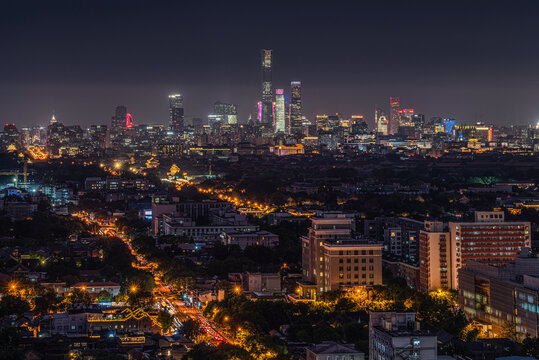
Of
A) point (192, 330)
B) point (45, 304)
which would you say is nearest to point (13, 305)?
point (45, 304)

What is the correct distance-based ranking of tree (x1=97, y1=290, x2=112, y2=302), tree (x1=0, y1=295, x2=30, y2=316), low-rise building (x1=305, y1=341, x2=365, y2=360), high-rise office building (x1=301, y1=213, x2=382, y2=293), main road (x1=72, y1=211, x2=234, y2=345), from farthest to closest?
high-rise office building (x1=301, y1=213, x2=382, y2=293) < tree (x1=97, y1=290, x2=112, y2=302) < tree (x1=0, y1=295, x2=30, y2=316) < main road (x1=72, y1=211, x2=234, y2=345) < low-rise building (x1=305, y1=341, x2=365, y2=360)

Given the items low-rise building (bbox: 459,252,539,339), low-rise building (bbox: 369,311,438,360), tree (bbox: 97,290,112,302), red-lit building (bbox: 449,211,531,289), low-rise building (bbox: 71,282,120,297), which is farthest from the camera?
red-lit building (bbox: 449,211,531,289)

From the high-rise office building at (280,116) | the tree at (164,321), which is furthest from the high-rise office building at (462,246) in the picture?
the high-rise office building at (280,116)

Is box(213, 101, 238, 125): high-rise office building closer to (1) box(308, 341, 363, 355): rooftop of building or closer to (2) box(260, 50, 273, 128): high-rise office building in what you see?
(2) box(260, 50, 273, 128): high-rise office building

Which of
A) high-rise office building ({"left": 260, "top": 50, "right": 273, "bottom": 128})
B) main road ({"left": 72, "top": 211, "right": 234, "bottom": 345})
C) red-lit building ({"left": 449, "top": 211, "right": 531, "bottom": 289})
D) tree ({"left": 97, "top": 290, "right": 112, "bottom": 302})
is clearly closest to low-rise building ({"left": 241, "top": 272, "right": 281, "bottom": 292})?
main road ({"left": 72, "top": 211, "right": 234, "bottom": 345})

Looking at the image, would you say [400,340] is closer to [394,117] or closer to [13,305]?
[13,305]

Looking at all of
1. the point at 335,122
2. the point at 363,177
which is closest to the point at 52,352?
the point at 363,177
